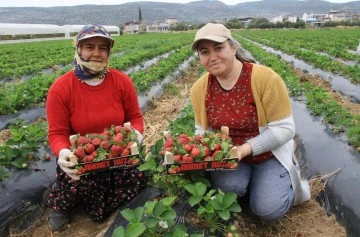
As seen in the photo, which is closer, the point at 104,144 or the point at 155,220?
the point at 155,220

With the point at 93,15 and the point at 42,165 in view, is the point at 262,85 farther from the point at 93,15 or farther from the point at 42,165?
the point at 93,15

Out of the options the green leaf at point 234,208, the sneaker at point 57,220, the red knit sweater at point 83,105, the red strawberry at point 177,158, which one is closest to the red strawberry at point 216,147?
the red strawberry at point 177,158

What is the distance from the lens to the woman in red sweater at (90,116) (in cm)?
301

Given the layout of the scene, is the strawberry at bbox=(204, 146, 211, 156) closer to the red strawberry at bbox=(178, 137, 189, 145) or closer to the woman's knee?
the red strawberry at bbox=(178, 137, 189, 145)

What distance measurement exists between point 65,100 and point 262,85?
1.57 m

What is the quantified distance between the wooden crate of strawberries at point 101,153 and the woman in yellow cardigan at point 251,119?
0.74 m

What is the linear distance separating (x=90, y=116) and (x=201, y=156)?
3.66 feet

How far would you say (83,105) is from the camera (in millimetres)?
3111

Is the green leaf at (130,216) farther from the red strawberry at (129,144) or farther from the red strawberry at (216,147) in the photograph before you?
the red strawberry at (216,147)

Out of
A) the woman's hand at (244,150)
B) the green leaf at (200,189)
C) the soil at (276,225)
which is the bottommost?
the soil at (276,225)

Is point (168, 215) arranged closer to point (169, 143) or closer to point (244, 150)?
point (169, 143)

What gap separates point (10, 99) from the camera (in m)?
5.87

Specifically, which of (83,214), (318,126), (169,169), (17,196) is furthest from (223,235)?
(318,126)

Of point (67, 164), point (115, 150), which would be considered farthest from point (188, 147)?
point (67, 164)
